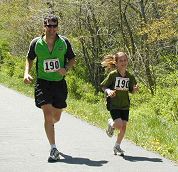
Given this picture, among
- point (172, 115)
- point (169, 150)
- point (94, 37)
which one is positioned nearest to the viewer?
point (169, 150)

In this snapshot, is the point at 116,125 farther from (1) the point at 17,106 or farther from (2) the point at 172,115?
(1) the point at 17,106

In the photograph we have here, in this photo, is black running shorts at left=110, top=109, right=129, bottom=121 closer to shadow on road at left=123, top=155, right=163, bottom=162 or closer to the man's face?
shadow on road at left=123, top=155, right=163, bottom=162

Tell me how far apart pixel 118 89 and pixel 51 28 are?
4.51ft

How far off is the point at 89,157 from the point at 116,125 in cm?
62

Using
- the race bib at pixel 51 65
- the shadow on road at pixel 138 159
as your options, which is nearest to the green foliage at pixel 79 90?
the shadow on road at pixel 138 159

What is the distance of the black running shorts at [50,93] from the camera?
8.33 meters

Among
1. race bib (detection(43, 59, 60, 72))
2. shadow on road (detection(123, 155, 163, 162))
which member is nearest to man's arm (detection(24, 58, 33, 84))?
race bib (detection(43, 59, 60, 72))

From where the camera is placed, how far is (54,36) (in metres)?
8.30

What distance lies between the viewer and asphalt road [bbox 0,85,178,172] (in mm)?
7641

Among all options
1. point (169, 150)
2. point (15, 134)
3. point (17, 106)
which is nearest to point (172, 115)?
point (17, 106)

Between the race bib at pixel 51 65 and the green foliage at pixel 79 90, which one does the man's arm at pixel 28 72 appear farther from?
the green foliage at pixel 79 90

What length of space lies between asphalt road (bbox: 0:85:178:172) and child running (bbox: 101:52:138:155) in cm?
44

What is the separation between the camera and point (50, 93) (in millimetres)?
8359

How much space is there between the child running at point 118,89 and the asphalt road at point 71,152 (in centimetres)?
44
